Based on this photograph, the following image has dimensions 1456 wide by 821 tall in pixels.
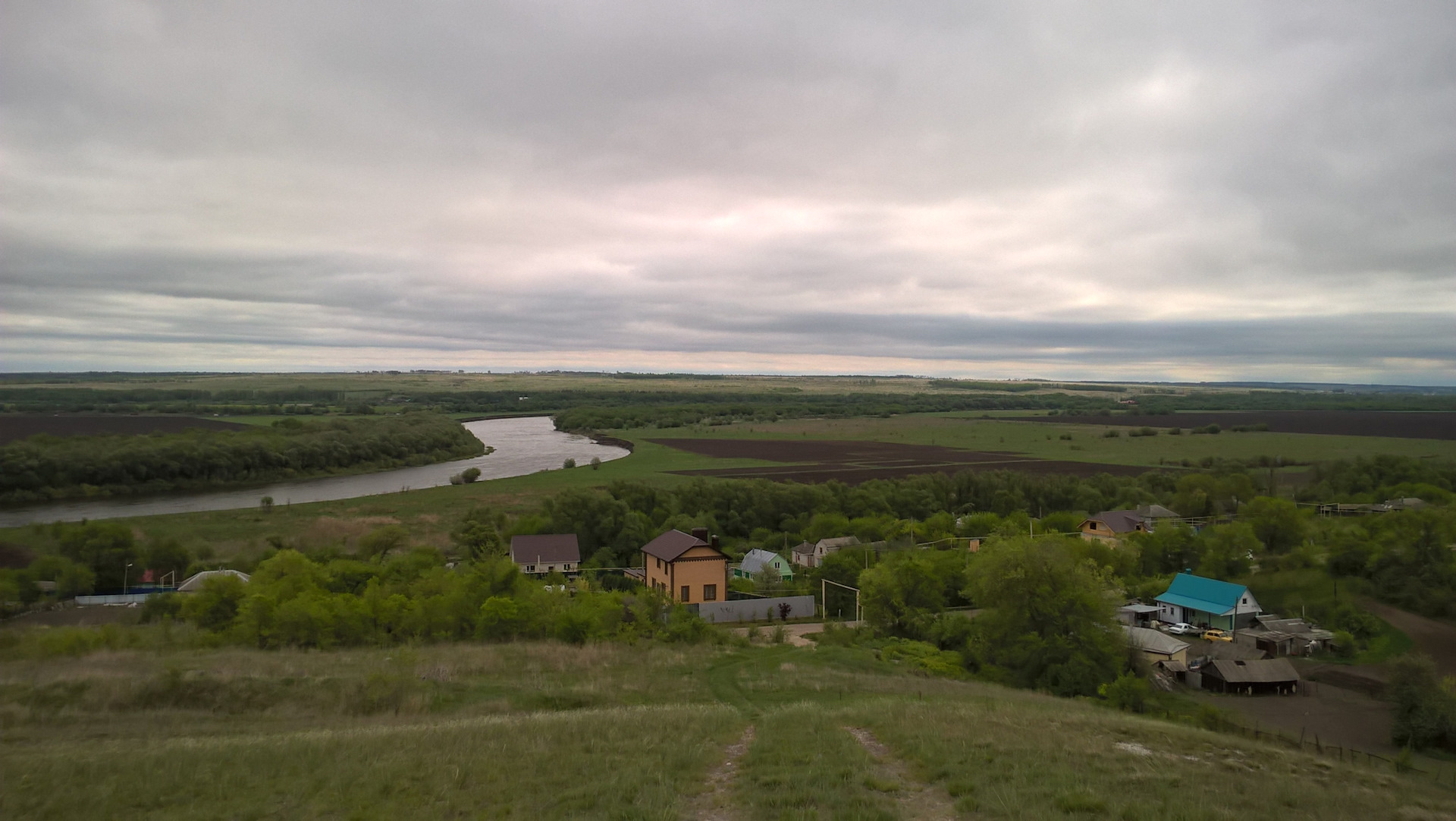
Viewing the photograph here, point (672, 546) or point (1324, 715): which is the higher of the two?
point (672, 546)

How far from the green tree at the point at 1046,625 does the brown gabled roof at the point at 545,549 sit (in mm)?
22455

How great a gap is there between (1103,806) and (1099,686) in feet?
55.0

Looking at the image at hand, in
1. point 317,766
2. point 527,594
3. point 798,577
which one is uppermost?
point 317,766

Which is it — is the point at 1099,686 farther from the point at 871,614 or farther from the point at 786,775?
the point at 786,775

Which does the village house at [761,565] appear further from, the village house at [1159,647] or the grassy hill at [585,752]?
the grassy hill at [585,752]

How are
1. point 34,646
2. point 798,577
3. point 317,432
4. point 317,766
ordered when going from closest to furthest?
1. point 317,766
2. point 34,646
3. point 798,577
4. point 317,432

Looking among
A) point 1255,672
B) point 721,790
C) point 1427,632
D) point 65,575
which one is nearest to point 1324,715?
point 1255,672

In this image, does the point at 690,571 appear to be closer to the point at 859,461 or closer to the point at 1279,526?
the point at 1279,526

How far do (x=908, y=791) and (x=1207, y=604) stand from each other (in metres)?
33.7

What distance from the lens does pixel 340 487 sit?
8169cm

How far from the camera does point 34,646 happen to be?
21.1 meters

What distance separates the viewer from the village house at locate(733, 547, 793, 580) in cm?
4019

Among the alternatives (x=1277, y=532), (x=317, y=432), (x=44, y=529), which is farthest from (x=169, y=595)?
(x=317, y=432)

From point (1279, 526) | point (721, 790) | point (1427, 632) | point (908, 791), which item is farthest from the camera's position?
point (1279, 526)
